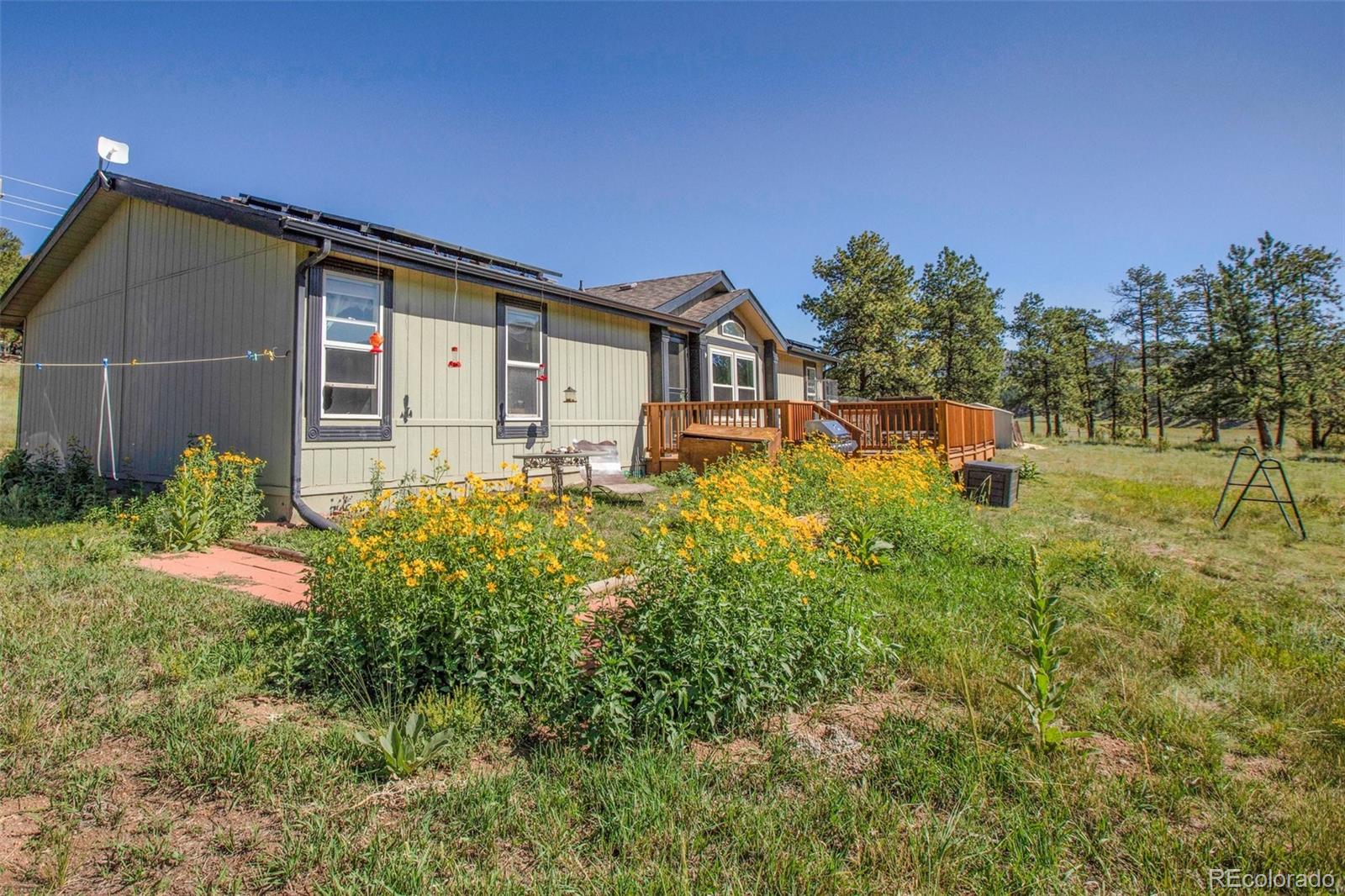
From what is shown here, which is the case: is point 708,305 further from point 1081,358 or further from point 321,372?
point 1081,358

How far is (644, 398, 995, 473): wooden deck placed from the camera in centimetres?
1121

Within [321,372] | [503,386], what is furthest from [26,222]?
A: [503,386]

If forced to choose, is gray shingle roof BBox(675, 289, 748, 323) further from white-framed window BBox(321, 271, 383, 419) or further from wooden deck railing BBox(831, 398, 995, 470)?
white-framed window BBox(321, 271, 383, 419)

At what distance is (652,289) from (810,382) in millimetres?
7734

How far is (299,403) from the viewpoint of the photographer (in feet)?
22.2

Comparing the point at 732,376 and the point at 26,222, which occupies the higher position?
the point at 26,222

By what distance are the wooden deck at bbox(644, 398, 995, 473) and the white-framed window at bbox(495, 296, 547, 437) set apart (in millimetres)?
2813

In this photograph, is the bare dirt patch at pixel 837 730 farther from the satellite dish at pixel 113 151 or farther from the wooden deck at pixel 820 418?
the satellite dish at pixel 113 151

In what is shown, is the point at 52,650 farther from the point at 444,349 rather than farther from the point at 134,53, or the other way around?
the point at 134,53

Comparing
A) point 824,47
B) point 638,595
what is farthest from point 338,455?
point 824,47

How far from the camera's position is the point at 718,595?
2.66m

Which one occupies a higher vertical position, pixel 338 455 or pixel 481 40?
pixel 481 40

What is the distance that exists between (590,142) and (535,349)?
192 inches

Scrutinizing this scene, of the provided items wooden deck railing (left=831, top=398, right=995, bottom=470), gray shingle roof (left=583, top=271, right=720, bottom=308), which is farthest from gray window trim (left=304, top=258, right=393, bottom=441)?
wooden deck railing (left=831, top=398, right=995, bottom=470)
